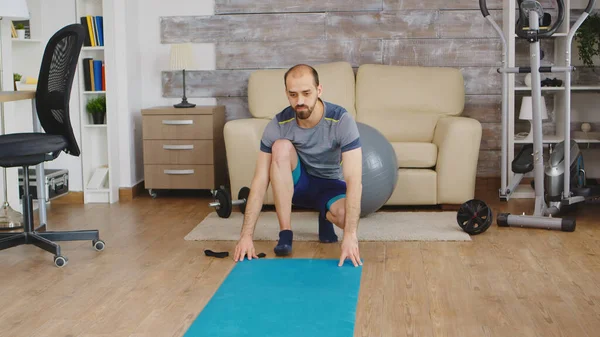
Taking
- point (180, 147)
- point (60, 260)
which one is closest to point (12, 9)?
point (60, 260)

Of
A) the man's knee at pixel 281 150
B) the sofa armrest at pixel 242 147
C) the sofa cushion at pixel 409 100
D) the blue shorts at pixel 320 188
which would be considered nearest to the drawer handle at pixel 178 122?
the sofa armrest at pixel 242 147

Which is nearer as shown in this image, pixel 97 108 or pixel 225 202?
pixel 225 202

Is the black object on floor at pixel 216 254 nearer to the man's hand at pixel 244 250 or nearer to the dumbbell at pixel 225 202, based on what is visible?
the man's hand at pixel 244 250

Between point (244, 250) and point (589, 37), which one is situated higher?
A: point (589, 37)

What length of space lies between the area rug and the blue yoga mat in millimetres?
662

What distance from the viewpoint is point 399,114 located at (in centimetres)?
569

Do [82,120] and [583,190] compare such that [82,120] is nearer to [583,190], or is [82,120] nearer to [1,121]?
[1,121]

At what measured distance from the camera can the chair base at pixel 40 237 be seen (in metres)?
3.86

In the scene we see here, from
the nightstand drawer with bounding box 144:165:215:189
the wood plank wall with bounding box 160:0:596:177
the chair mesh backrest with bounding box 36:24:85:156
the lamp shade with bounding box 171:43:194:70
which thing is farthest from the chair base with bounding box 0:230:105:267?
the wood plank wall with bounding box 160:0:596:177

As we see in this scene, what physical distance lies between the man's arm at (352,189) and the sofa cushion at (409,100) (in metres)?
1.97

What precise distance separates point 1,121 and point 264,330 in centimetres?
278

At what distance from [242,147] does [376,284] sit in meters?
1.99

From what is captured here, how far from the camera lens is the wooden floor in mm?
2924

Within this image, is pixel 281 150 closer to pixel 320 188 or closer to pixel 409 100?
pixel 320 188
